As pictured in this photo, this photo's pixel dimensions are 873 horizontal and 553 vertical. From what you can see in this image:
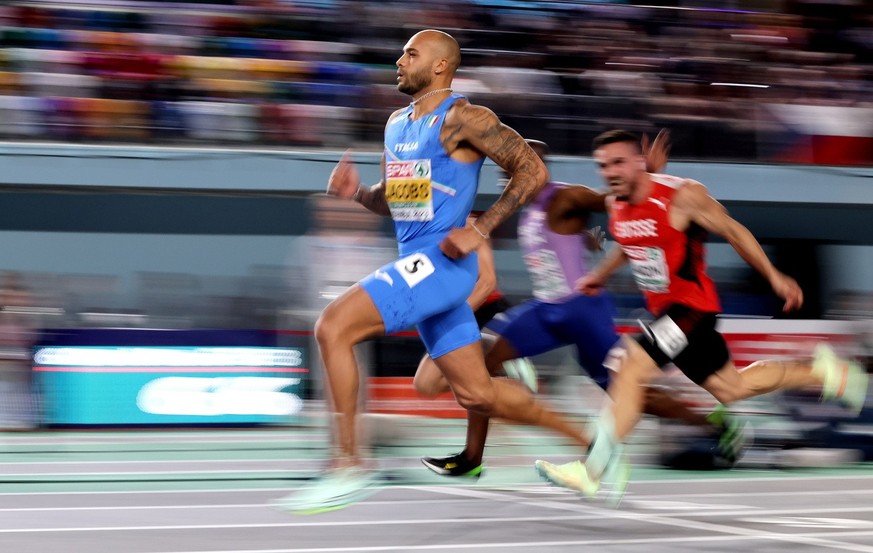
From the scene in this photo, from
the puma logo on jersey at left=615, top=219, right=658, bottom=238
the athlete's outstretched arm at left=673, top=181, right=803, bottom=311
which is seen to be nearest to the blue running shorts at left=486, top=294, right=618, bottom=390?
the puma logo on jersey at left=615, top=219, right=658, bottom=238

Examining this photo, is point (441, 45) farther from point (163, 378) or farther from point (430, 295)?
point (163, 378)

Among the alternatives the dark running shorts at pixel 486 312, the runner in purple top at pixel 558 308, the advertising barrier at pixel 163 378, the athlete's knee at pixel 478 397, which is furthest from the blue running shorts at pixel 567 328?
the advertising barrier at pixel 163 378

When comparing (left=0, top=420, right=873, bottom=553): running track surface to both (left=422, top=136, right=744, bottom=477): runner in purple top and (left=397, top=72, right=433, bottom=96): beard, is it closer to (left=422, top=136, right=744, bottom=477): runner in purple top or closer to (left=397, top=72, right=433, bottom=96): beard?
(left=422, top=136, right=744, bottom=477): runner in purple top

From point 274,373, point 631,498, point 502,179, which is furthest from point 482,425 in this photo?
point 274,373

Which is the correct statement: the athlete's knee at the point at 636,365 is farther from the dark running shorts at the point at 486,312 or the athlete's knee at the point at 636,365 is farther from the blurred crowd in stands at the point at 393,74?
the blurred crowd in stands at the point at 393,74

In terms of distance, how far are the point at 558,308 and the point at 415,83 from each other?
185cm

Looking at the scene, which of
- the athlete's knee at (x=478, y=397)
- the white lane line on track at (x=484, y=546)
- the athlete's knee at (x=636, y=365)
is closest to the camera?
the white lane line on track at (x=484, y=546)

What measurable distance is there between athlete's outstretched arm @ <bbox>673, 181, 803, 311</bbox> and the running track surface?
104 centimetres

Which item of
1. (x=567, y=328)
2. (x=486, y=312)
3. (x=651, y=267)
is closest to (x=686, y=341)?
(x=651, y=267)

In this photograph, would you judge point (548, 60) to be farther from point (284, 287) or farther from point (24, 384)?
point (24, 384)

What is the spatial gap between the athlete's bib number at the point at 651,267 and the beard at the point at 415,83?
4.33 ft

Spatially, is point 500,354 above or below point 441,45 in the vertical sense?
below

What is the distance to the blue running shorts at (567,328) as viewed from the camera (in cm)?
679

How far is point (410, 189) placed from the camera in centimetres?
539
